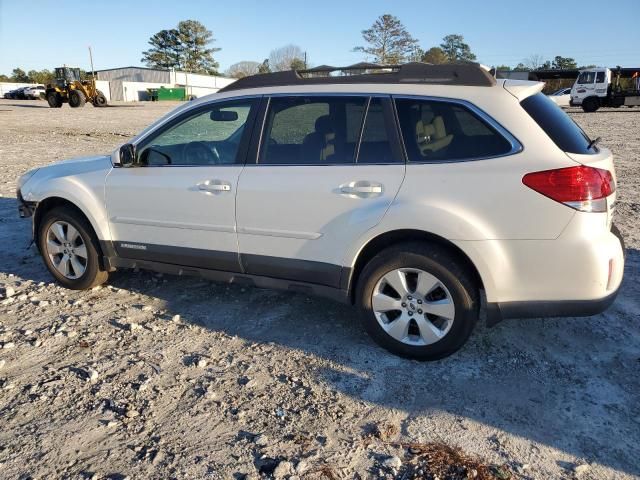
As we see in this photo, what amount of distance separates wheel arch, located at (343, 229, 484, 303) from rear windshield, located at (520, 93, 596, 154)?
855 millimetres

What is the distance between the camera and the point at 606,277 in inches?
120

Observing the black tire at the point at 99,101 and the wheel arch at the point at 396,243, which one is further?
the black tire at the point at 99,101

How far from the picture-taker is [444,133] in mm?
3270

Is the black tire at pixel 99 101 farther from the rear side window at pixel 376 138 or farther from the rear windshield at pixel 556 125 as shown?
the rear windshield at pixel 556 125

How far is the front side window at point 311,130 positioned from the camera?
3.56 metres

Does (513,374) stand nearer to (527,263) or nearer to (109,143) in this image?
(527,263)

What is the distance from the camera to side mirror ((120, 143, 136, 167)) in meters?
4.22

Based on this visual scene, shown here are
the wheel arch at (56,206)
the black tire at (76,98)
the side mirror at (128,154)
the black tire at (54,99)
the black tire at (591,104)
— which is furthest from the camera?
the black tire at (54,99)

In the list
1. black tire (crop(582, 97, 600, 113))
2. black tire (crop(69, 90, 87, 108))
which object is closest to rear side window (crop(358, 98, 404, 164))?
black tire (crop(582, 97, 600, 113))

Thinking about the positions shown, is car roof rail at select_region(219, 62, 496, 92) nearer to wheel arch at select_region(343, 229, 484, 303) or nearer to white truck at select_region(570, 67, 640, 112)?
wheel arch at select_region(343, 229, 484, 303)

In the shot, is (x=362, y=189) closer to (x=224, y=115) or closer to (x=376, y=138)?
(x=376, y=138)

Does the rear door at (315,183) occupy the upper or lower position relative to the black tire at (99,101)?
lower

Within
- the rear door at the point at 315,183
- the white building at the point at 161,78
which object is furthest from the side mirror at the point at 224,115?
the white building at the point at 161,78

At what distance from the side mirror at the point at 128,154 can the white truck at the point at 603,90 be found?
107 ft
